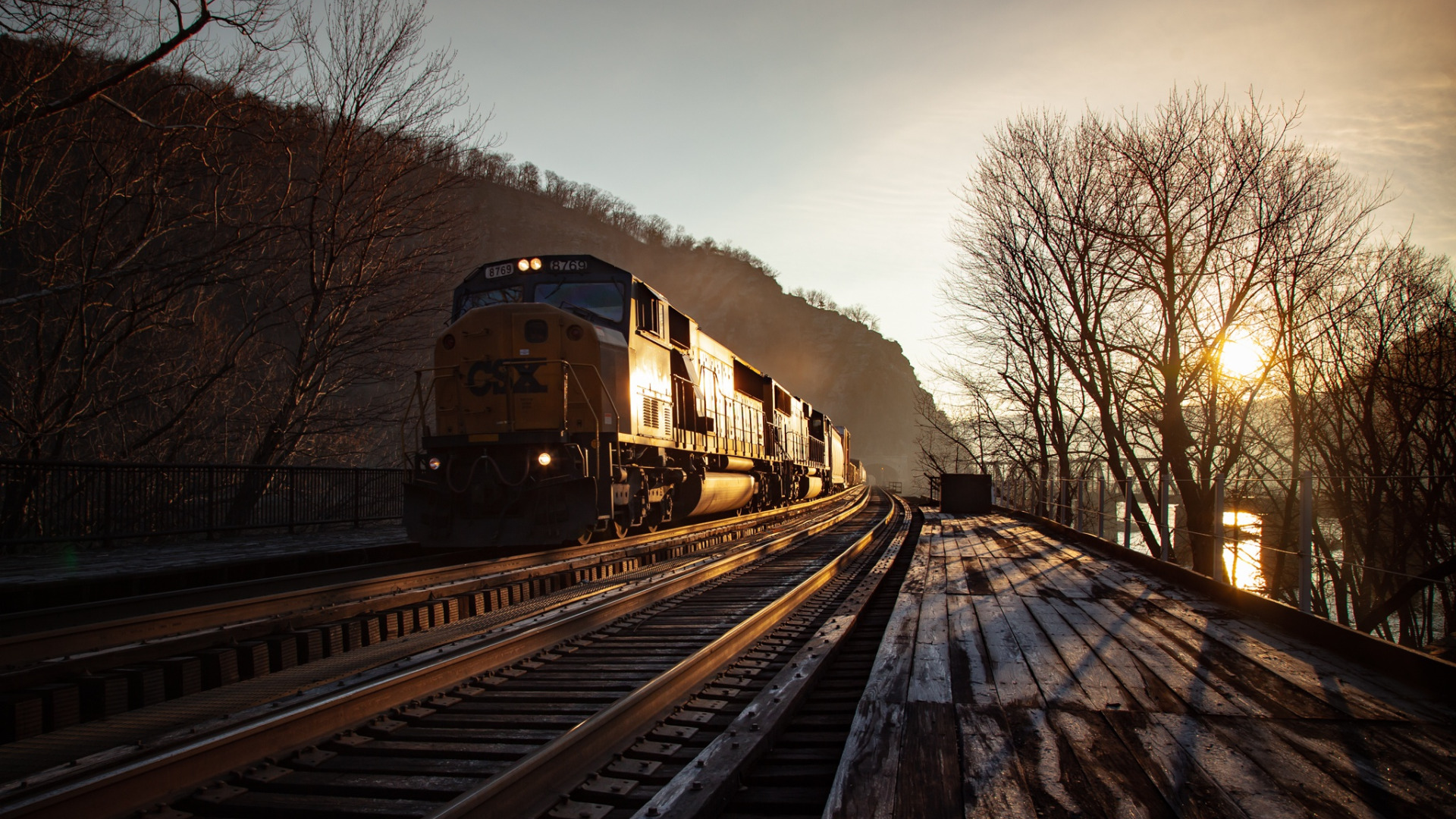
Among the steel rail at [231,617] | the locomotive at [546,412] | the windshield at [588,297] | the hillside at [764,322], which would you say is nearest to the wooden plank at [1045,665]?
the steel rail at [231,617]

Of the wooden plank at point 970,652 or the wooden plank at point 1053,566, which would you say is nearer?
the wooden plank at point 970,652

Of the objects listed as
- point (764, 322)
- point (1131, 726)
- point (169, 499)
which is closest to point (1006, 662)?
point (1131, 726)

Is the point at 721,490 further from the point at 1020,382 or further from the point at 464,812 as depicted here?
the point at 1020,382

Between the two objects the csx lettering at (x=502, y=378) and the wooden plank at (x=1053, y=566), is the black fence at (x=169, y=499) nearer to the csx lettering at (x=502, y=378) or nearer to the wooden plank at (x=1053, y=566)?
the csx lettering at (x=502, y=378)

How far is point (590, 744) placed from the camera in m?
3.35

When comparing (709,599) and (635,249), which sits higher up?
(635,249)

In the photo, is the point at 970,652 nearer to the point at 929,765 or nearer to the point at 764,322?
the point at 929,765

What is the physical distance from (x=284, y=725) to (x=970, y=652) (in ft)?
12.5

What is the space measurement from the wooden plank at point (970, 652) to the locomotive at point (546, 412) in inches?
198

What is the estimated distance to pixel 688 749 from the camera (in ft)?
11.4

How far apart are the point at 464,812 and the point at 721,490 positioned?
519 inches

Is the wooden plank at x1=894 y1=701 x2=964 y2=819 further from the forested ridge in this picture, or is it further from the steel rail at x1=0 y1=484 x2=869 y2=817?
the forested ridge

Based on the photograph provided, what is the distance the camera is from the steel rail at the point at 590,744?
271 centimetres

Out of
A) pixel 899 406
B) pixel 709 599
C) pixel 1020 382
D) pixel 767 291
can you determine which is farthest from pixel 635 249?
pixel 709 599
